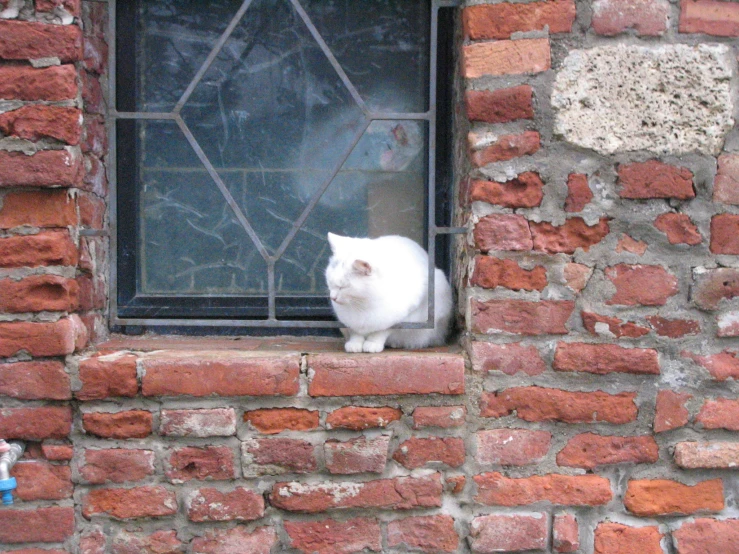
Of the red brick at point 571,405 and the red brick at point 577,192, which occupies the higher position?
the red brick at point 577,192

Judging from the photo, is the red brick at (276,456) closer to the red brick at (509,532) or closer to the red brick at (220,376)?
the red brick at (220,376)

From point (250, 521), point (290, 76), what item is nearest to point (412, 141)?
point (290, 76)

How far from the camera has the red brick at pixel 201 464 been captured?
1811 mm

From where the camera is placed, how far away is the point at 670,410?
1801mm

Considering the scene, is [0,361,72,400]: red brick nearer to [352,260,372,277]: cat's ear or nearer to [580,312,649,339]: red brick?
[352,260,372,277]: cat's ear

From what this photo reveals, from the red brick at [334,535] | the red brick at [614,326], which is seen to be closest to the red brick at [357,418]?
the red brick at [334,535]

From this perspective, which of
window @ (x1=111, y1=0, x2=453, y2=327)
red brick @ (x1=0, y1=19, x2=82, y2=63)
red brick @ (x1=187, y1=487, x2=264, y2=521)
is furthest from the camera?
window @ (x1=111, y1=0, x2=453, y2=327)

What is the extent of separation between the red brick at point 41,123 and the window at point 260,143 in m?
0.41

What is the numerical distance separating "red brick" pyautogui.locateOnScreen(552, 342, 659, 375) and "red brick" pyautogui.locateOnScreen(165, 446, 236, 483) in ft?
2.83

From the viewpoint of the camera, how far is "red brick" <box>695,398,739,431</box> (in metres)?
1.80

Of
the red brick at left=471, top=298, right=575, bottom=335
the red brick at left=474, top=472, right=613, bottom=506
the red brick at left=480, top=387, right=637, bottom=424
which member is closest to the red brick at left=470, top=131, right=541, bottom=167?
the red brick at left=471, top=298, right=575, bottom=335

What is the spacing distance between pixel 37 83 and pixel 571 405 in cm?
153

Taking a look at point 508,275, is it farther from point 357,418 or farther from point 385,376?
point 357,418

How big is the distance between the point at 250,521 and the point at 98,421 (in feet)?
1.51
